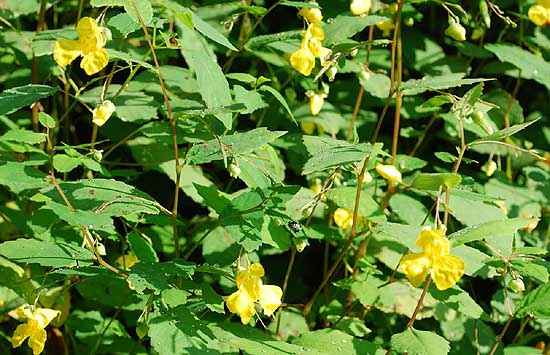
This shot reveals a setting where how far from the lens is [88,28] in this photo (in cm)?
182

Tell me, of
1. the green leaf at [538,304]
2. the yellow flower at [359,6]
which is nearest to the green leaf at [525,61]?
the yellow flower at [359,6]

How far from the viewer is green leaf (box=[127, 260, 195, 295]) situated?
1.75 m

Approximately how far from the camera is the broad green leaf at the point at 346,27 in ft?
7.13

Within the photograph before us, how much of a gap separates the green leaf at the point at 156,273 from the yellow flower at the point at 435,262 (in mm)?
484

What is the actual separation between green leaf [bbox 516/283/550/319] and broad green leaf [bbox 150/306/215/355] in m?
0.74

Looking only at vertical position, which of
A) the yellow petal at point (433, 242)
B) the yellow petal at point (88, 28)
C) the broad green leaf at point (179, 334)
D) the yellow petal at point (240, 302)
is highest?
the yellow petal at point (88, 28)

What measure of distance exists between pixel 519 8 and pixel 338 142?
→ 1.33 meters

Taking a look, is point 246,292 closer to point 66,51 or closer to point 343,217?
point 343,217

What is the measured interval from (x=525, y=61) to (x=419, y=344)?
50.5 inches

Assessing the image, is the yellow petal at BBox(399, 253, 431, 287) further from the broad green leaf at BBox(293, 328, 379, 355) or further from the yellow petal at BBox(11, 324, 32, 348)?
the yellow petal at BBox(11, 324, 32, 348)

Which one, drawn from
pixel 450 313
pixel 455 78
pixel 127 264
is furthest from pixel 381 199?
pixel 127 264

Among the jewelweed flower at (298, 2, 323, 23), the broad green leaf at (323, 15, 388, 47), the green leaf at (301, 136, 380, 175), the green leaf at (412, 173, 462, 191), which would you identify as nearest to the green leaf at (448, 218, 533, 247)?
the green leaf at (412, 173, 462, 191)

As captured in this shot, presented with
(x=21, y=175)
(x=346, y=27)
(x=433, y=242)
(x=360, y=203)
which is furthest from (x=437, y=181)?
(x=21, y=175)

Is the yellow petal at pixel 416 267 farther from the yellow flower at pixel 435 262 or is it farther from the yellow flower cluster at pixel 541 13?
the yellow flower cluster at pixel 541 13
